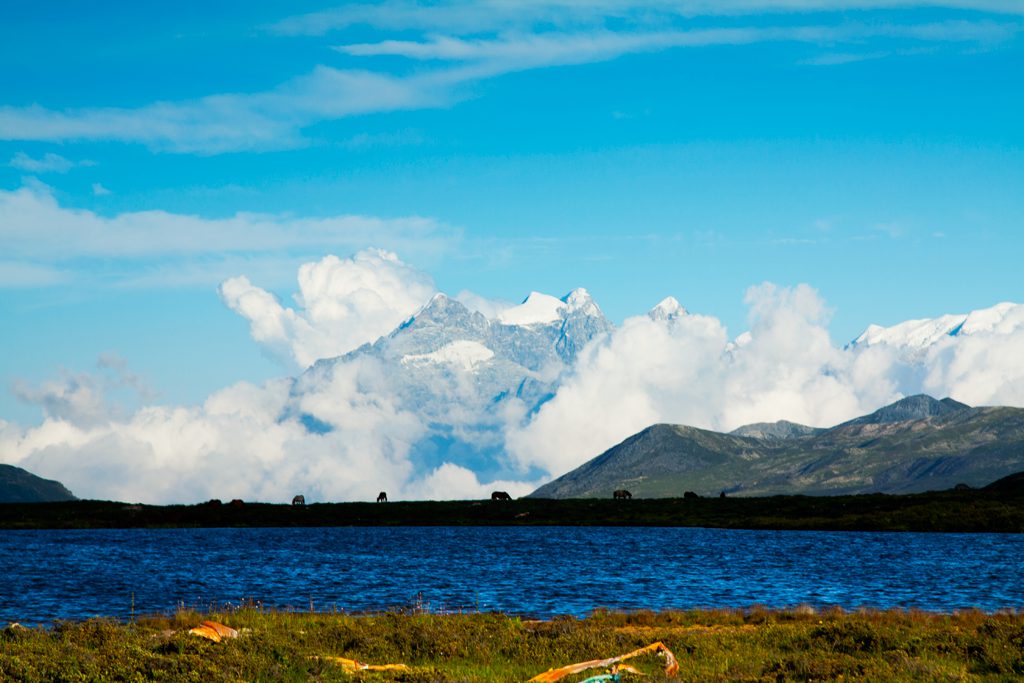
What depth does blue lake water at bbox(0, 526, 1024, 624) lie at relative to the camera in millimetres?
59938

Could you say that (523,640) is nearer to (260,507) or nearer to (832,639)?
(832,639)

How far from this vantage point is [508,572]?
79.3m

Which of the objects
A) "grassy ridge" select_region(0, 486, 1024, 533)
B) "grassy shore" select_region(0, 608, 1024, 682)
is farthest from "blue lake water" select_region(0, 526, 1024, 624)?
"grassy ridge" select_region(0, 486, 1024, 533)

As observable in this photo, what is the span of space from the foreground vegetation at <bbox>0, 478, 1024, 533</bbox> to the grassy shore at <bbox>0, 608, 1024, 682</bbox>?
348ft

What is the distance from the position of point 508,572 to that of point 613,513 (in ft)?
305

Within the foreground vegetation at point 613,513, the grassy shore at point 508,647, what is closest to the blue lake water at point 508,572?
the grassy shore at point 508,647

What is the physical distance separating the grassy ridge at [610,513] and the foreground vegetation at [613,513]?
152 mm

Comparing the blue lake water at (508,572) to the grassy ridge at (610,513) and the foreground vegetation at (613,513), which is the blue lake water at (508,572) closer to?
the grassy ridge at (610,513)

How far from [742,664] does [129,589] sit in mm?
45319

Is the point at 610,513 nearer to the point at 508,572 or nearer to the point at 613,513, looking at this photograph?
the point at 613,513

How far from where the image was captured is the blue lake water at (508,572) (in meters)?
59.9

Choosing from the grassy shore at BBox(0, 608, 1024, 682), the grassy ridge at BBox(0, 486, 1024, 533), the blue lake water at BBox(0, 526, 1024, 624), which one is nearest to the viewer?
the grassy shore at BBox(0, 608, 1024, 682)

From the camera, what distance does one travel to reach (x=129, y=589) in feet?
217

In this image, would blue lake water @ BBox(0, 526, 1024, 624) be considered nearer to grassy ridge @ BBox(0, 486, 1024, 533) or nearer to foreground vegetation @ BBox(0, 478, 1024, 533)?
grassy ridge @ BBox(0, 486, 1024, 533)
